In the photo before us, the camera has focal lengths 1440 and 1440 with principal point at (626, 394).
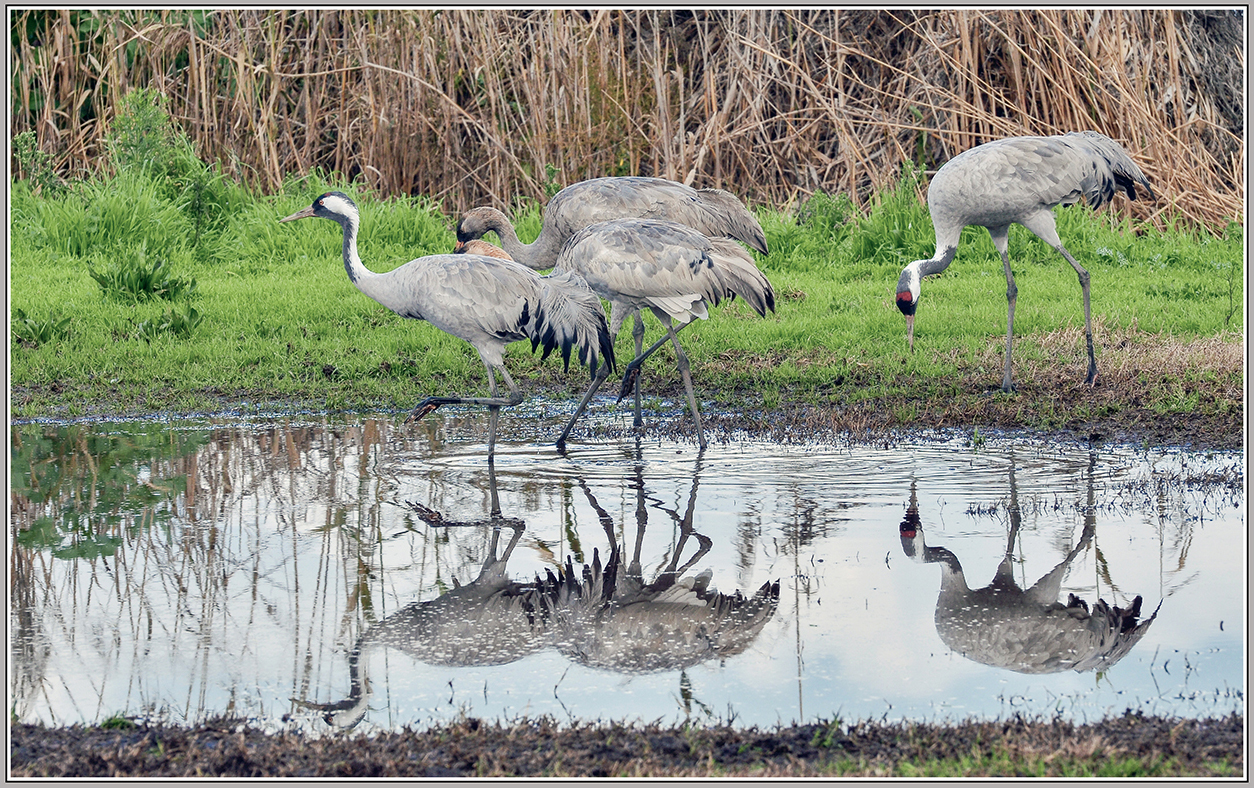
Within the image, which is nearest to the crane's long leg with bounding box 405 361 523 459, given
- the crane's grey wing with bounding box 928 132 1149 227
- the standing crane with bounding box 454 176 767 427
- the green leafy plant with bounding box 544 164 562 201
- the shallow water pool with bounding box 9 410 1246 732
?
the shallow water pool with bounding box 9 410 1246 732

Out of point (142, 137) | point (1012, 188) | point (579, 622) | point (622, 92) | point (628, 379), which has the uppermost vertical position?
point (622, 92)

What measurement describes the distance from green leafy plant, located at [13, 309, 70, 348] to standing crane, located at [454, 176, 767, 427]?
9.55 feet

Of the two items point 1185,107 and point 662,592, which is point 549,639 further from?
point 1185,107

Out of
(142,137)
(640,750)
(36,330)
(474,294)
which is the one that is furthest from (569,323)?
(142,137)

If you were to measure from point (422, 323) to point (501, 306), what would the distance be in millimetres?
A: 2815

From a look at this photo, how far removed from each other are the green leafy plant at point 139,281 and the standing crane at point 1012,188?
16.2ft

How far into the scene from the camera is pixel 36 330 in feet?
29.8

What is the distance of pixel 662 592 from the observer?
4.84 meters

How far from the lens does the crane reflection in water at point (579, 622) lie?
13.7 ft

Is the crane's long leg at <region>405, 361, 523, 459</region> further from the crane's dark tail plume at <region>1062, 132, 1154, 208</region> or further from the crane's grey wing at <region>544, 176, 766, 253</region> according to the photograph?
the crane's dark tail plume at <region>1062, 132, 1154, 208</region>

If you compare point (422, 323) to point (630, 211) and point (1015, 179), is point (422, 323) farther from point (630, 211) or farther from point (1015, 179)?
point (1015, 179)

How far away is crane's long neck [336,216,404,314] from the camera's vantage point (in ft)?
24.3

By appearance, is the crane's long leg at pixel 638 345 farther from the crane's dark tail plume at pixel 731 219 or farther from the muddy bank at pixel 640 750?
the muddy bank at pixel 640 750

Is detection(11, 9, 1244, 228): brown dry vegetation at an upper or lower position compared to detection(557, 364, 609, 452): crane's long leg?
upper
